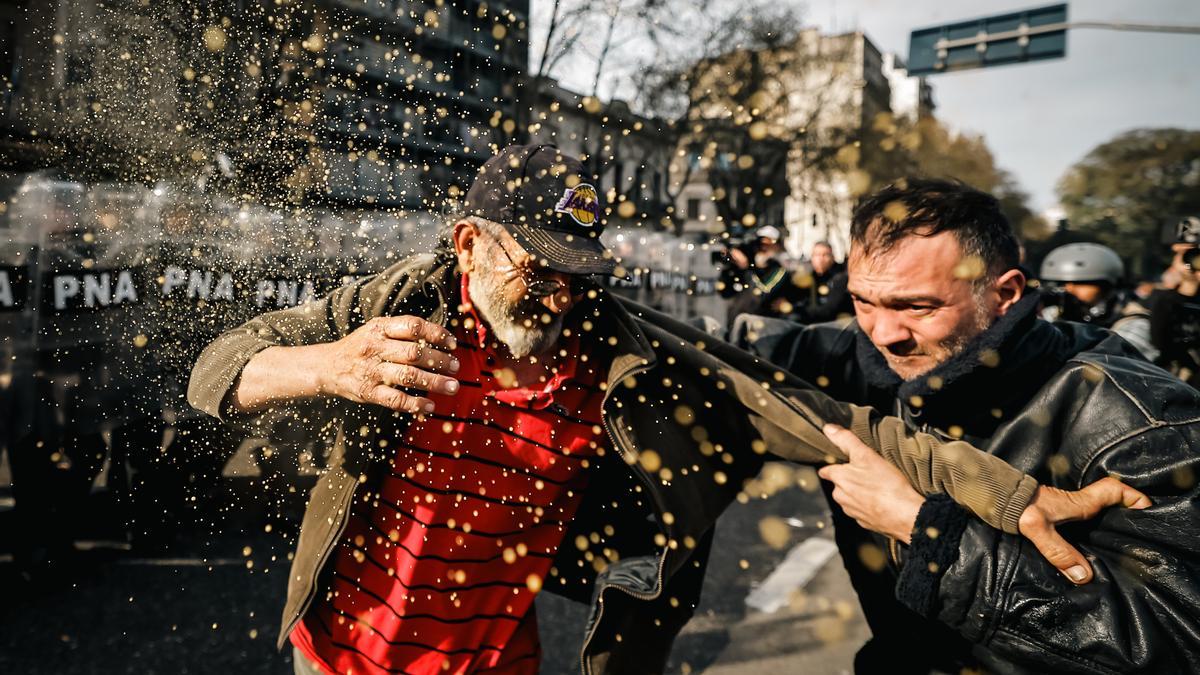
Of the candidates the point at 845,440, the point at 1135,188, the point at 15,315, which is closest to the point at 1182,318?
the point at 845,440

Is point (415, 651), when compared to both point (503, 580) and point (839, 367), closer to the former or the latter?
point (503, 580)

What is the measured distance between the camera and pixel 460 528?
1941 mm

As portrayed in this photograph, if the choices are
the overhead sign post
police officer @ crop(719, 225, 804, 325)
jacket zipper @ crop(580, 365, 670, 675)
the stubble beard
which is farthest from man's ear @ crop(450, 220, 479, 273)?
the overhead sign post

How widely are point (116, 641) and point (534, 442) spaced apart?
321 cm

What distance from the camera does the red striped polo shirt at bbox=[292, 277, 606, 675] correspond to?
75.7 inches

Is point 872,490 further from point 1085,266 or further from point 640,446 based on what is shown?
point 1085,266

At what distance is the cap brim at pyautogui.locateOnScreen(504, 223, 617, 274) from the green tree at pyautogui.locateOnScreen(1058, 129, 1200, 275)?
1988 inches

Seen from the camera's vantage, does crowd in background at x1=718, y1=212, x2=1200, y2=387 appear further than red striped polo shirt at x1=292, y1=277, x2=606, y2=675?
Yes

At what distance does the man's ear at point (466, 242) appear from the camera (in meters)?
2.05

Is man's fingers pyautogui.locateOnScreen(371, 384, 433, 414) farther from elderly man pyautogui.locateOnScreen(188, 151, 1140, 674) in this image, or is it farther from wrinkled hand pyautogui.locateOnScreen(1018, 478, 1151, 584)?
wrinkled hand pyautogui.locateOnScreen(1018, 478, 1151, 584)

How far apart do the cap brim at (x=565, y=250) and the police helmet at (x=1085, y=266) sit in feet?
20.0

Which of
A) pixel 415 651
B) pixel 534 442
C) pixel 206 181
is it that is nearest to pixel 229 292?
pixel 206 181

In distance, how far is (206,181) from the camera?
2738 mm

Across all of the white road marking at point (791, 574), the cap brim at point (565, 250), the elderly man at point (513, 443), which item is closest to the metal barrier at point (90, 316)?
the elderly man at point (513, 443)
